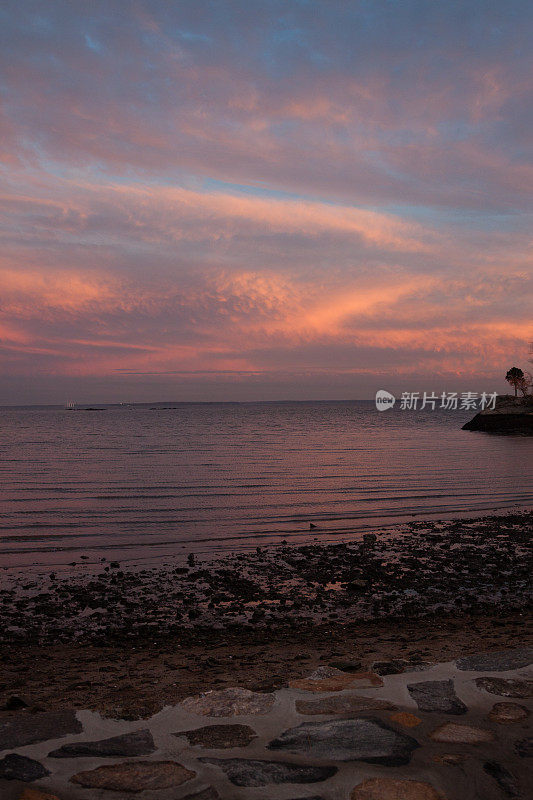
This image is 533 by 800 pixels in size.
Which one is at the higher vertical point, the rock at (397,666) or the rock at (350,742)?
the rock at (350,742)

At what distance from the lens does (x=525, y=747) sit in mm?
4375

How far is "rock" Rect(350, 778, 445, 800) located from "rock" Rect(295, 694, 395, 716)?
1100mm

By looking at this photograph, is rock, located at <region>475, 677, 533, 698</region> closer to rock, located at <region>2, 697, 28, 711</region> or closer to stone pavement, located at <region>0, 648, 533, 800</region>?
stone pavement, located at <region>0, 648, 533, 800</region>

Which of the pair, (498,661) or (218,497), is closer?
(498,661)

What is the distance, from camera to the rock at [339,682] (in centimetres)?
585

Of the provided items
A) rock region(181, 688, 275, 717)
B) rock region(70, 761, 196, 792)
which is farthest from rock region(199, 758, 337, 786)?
rock region(181, 688, 275, 717)

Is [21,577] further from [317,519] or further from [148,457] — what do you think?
[148,457]

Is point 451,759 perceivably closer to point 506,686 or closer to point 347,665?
point 506,686

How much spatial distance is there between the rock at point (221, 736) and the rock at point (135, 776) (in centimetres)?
42

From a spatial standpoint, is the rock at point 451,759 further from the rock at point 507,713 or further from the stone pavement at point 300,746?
the rock at point 507,713

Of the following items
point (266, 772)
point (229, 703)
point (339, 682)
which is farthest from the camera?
point (339, 682)

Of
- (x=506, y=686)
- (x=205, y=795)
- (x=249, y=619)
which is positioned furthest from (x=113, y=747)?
(x=249, y=619)

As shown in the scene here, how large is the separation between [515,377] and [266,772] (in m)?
99.8

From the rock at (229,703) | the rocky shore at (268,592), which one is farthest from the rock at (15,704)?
the rocky shore at (268,592)
